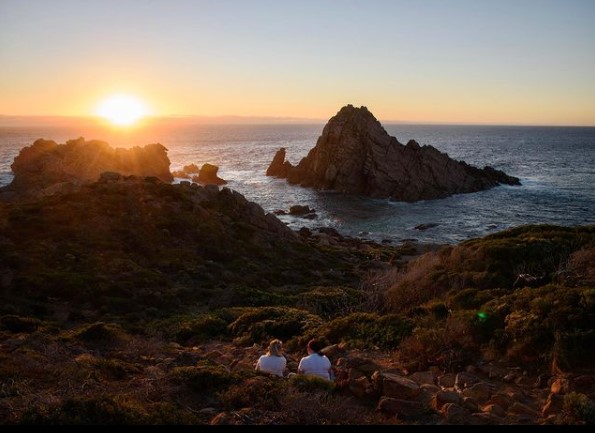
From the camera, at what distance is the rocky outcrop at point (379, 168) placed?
81.5 m

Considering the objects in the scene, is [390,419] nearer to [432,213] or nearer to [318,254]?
[318,254]

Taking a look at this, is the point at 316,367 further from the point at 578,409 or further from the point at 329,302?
the point at 329,302

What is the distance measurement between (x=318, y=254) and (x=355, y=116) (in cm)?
5723

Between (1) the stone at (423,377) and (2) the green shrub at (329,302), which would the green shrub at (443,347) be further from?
(2) the green shrub at (329,302)

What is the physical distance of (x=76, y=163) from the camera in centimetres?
8444

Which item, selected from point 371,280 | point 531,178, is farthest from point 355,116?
point 371,280

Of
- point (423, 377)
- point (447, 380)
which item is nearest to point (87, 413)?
point (423, 377)

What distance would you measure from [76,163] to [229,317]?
7533 centimetres

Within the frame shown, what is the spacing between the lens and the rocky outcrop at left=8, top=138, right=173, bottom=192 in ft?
261

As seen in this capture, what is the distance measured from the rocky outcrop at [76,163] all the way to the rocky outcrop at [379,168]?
31710mm

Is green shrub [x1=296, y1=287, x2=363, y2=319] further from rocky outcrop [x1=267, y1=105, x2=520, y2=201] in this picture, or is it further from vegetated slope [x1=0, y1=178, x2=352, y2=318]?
rocky outcrop [x1=267, y1=105, x2=520, y2=201]

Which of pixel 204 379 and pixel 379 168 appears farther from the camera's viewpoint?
pixel 379 168

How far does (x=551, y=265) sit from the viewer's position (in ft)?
56.6

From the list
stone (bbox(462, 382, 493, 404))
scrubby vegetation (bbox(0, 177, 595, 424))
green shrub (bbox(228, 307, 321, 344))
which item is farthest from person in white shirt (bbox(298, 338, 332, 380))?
green shrub (bbox(228, 307, 321, 344))
